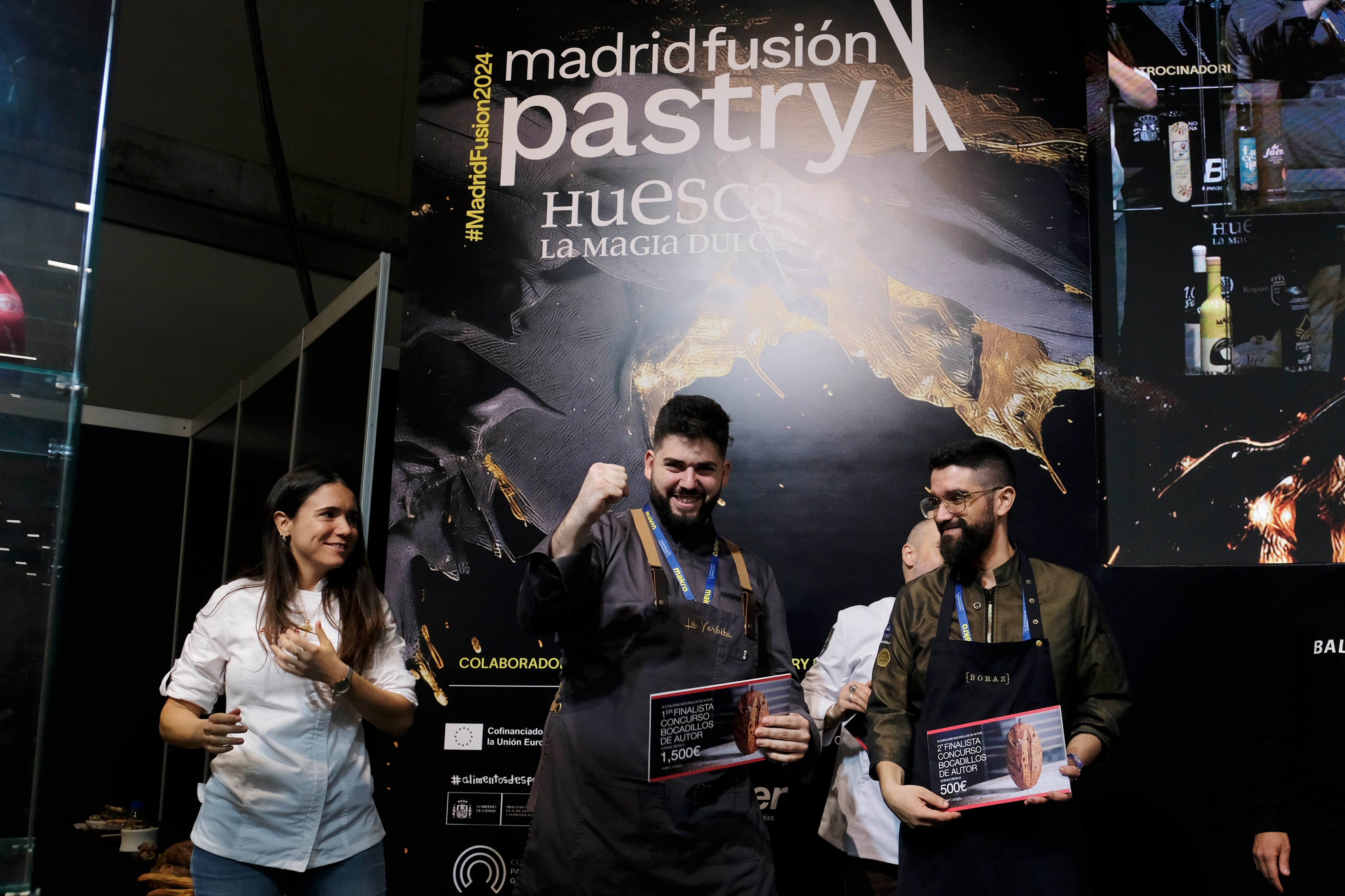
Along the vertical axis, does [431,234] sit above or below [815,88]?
below

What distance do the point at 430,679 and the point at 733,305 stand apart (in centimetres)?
158

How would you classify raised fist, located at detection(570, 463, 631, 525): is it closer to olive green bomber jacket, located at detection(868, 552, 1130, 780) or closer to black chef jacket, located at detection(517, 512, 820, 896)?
black chef jacket, located at detection(517, 512, 820, 896)

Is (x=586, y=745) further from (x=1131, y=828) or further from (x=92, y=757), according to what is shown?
(x=92, y=757)

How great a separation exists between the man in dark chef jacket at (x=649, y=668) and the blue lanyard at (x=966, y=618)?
1.38 ft

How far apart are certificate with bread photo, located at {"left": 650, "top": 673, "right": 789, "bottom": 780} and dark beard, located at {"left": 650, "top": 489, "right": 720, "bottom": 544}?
37 centimetres

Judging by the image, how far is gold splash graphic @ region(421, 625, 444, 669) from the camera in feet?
11.5

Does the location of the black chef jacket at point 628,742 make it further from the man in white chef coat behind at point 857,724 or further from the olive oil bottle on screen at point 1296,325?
the olive oil bottle on screen at point 1296,325

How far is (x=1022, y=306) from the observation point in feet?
11.3

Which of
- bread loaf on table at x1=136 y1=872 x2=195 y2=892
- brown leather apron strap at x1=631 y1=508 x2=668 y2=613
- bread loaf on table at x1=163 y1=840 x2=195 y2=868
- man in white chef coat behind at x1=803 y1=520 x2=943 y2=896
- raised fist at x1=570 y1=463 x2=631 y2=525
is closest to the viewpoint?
raised fist at x1=570 y1=463 x2=631 y2=525

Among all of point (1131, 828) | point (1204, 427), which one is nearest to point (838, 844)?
point (1131, 828)

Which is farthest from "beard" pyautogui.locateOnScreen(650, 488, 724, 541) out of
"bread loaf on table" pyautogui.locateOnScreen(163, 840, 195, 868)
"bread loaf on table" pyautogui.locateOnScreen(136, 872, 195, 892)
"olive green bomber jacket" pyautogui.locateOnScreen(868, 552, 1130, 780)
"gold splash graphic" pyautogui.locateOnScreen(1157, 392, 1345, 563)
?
"bread loaf on table" pyautogui.locateOnScreen(163, 840, 195, 868)

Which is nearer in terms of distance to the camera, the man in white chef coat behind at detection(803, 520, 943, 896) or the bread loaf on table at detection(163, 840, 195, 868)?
the man in white chef coat behind at detection(803, 520, 943, 896)

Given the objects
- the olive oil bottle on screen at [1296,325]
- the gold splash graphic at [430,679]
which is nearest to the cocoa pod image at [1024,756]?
the olive oil bottle on screen at [1296,325]

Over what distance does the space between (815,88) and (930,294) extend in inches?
32.8
